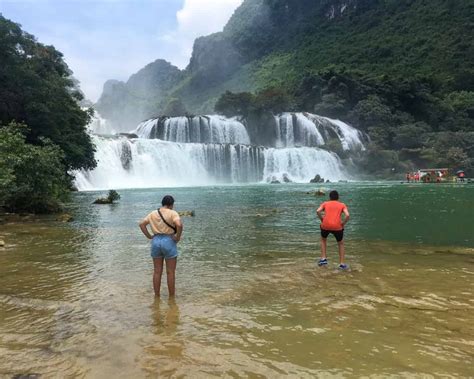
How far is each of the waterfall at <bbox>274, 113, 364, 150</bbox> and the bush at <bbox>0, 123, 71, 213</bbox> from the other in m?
49.6

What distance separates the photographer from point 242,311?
5.08 metres

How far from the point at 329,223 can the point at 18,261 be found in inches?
237

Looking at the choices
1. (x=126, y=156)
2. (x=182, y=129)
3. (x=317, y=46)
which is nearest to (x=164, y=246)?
(x=126, y=156)

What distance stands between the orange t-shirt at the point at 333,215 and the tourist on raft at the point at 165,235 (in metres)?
3.09

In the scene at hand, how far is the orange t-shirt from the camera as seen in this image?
756cm

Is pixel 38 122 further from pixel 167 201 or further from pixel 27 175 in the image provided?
pixel 167 201

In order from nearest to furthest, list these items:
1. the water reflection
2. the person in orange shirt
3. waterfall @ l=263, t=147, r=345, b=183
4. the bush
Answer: the water reflection < the person in orange shirt < the bush < waterfall @ l=263, t=147, r=345, b=183

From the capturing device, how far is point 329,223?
300 inches

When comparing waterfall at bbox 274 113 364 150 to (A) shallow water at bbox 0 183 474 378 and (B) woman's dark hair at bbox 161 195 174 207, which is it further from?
(B) woman's dark hair at bbox 161 195 174 207

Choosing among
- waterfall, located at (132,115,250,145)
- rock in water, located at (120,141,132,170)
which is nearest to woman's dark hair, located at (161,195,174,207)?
rock in water, located at (120,141,132,170)

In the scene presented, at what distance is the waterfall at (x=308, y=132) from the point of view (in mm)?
63094

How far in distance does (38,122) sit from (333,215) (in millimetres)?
24075

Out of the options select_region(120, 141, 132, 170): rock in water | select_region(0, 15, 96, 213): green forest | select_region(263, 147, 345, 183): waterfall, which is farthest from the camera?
select_region(263, 147, 345, 183): waterfall

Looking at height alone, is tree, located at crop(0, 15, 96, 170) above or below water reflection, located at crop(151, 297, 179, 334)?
above
